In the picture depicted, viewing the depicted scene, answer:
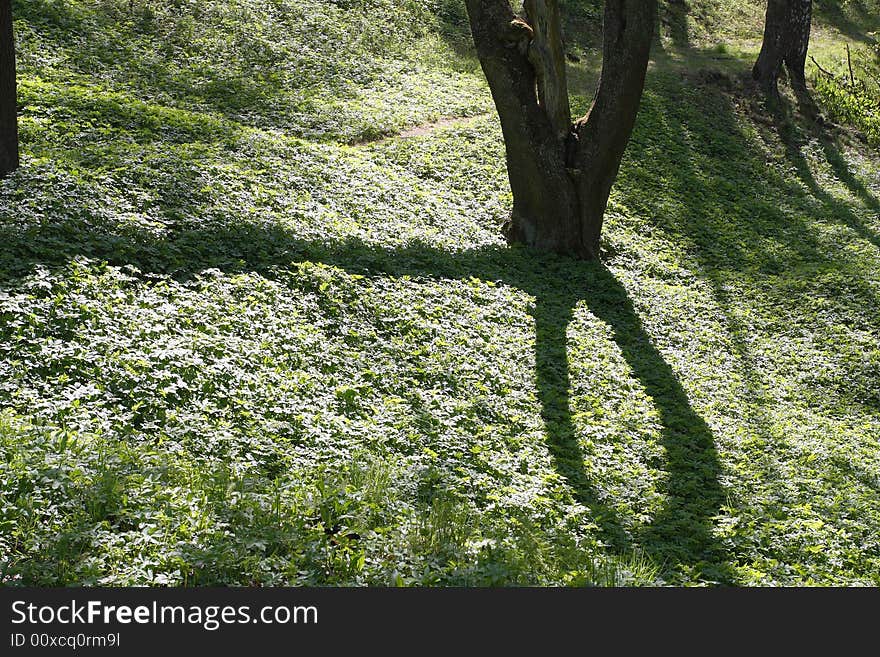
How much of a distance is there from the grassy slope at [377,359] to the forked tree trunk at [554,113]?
2.39 feet

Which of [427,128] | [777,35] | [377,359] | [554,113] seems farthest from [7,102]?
[777,35]

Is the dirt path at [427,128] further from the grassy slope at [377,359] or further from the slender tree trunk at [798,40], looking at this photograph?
the slender tree trunk at [798,40]

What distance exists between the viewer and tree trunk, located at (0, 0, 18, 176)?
314 inches

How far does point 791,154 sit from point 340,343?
13.5 metres

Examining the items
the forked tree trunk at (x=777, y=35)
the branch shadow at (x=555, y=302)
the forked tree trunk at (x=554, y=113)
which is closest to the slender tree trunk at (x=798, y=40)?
the forked tree trunk at (x=777, y=35)

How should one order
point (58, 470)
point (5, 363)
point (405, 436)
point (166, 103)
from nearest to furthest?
point (58, 470) < point (5, 363) < point (405, 436) < point (166, 103)

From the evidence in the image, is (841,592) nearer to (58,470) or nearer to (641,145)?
(58,470)

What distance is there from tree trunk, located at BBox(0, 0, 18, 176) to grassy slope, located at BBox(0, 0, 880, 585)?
0.32 meters

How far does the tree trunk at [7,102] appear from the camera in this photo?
798 centimetres

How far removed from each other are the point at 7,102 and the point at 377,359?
473cm

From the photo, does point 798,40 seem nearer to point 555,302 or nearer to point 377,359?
point 555,302

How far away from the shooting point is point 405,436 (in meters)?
5.91

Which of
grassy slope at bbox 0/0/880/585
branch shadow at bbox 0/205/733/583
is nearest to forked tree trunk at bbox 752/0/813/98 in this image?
grassy slope at bbox 0/0/880/585

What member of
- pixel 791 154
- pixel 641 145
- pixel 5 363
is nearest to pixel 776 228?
pixel 641 145
